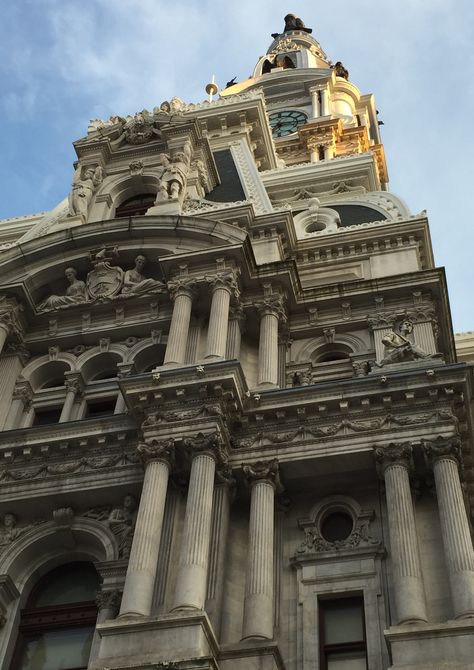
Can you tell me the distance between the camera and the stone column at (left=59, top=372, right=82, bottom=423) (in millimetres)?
28266

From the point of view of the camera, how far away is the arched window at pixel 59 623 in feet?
75.9

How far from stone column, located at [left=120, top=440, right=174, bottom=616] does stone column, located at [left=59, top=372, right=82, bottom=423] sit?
505 cm

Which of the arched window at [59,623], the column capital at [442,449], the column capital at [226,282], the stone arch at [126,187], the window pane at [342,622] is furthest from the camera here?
the stone arch at [126,187]

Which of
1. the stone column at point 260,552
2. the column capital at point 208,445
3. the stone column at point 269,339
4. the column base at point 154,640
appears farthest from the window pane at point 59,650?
the stone column at point 269,339

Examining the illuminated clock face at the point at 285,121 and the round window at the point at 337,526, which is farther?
the illuminated clock face at the point at 285,121

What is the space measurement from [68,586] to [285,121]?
56.7 metres

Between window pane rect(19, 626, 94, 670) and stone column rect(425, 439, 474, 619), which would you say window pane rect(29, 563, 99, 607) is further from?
stone column rect(425, 439, 474, 619)

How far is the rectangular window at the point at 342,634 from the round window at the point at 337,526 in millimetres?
1655

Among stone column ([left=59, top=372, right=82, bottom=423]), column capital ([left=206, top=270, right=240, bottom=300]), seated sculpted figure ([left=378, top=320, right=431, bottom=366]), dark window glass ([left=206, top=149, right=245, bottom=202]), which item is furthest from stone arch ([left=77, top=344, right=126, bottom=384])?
dark window glass ([left=206, top=149, right=245, bottom=202])

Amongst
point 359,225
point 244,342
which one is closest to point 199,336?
point 244,342

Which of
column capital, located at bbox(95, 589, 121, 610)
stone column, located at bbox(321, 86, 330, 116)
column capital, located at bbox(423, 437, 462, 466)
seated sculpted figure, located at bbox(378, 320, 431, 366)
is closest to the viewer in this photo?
column capital, located at bbox(423, 437, 462, 466)

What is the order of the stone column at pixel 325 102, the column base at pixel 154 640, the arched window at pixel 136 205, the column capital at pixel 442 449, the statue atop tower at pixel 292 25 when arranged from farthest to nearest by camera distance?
the statue atop tower at pixel 292 25, the stone column at pixel 325 102, the arched window at pixel 136 205, the column capital at pixel 442 449, the column base at pixel 154 640

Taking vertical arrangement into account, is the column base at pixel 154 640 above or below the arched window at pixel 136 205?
below

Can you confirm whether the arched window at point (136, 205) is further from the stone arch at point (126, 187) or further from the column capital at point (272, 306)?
the column capital at point (272, 306)
